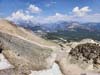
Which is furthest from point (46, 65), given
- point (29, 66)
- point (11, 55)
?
point (11, 55)

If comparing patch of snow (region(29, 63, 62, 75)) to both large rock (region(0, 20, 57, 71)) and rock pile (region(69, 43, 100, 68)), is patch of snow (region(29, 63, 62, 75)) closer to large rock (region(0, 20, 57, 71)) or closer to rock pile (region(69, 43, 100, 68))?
large rock (region(0, 20, 57, 71))

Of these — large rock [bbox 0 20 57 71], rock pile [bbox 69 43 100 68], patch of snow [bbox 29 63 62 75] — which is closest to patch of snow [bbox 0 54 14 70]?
large rock [bbox 0 20 57 71]

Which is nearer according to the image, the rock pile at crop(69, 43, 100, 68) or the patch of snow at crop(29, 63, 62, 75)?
the patch of snow at crop(29, 63, 62, 75)

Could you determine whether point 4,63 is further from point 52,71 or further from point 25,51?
point 52,71

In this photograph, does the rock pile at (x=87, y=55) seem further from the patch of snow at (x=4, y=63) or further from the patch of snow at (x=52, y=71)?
the patch of snow at (x=4, y=63)

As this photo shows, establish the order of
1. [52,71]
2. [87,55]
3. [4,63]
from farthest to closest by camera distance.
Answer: [87,55]
[52,71]
[4,63]

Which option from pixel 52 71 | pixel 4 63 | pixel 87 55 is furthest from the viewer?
pixel 87 55

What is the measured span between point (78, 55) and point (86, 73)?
771mm

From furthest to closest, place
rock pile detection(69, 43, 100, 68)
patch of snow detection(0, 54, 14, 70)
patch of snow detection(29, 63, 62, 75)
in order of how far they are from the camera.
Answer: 1. rock pile detection(69, 43, 100, 68)
2. patch of snow detection(29, 63, 62, 75)
3. patch of snow detection(0, 54, 14, 70)

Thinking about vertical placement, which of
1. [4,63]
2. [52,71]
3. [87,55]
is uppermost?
[87,55]

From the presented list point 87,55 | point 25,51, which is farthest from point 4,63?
→ point 87,55

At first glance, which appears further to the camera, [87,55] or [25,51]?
[87,55]

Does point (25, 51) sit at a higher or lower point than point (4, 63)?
higher

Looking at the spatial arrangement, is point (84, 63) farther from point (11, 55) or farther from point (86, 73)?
point (11, 55)
